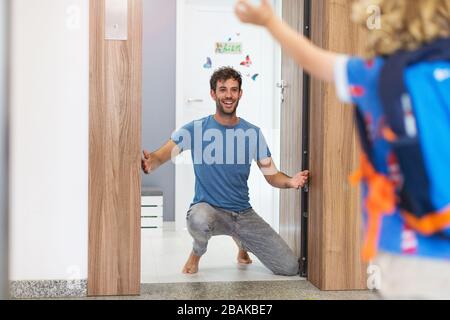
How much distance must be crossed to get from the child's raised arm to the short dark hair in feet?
6.45

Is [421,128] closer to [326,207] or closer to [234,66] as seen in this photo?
[326,207]

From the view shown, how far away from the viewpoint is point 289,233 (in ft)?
9.77

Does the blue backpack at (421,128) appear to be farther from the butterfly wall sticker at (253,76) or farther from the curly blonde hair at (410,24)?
the butterfly wall sticker at (253,76)

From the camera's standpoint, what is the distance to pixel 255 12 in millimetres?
1047

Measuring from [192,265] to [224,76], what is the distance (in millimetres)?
1020

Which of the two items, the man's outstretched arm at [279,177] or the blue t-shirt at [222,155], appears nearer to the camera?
the man's outstretched arm at [279,177]

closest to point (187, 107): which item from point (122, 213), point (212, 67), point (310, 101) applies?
point (212, 67)

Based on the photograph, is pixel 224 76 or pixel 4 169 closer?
pixel 4 169

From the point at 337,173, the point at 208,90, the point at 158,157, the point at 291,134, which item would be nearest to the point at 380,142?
the point at 337,173

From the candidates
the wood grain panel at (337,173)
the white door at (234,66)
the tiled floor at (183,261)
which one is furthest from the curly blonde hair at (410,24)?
the white door at (234,66)

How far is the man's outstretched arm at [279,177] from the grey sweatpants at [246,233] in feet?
0.67

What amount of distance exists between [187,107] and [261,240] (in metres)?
0.93

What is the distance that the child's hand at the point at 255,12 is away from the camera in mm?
1044
